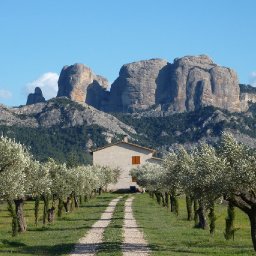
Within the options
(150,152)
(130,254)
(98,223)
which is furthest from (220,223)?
(150,152)

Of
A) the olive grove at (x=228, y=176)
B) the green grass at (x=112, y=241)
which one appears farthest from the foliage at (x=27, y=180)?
the olive grove at (x=228, y=176)

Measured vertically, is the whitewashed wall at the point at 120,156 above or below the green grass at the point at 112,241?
above

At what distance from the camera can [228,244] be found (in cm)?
3634

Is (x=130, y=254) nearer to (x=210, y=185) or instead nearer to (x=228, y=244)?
(x=210, y=185)

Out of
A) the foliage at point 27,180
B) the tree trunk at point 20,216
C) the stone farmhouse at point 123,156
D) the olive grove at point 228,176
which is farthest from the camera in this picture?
the stone farmhouse at point 123,156

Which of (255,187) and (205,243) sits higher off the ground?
(255,187)

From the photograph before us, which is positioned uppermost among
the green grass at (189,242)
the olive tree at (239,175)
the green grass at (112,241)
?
the olive tree at (239,175)

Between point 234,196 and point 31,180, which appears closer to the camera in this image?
point 234,196

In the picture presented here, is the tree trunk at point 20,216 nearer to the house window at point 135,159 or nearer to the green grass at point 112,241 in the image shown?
the green grass at point 112,241

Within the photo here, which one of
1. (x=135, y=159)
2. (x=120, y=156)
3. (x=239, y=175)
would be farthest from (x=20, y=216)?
(x=135, y=159)

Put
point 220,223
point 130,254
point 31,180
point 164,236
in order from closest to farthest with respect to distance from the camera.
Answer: point 130,254 < point 164,236 < point 31,180 < point 220,223

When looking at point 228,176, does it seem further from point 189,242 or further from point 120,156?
point 120,156

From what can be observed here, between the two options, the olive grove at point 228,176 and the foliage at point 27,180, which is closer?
the olive grove at point 228,176

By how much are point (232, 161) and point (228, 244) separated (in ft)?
26.1
